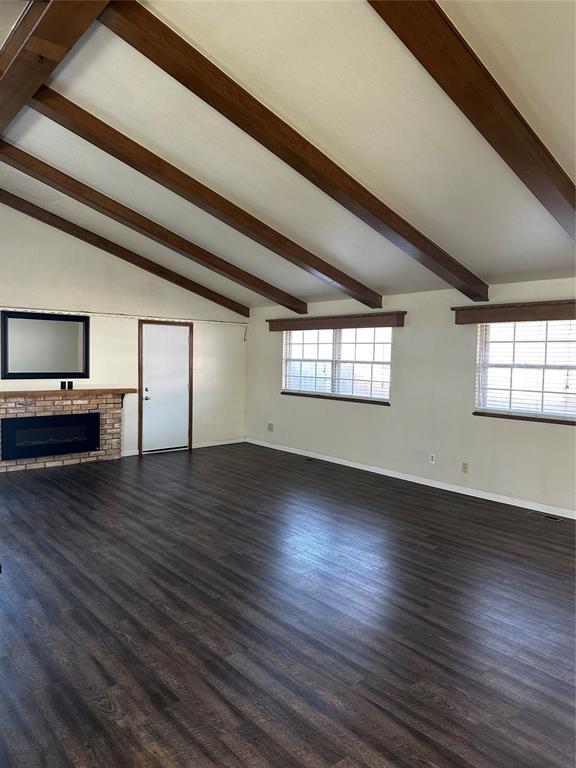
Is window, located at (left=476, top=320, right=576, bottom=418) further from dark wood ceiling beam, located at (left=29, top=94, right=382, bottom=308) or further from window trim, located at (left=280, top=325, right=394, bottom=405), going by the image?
dark wood ceiling beam, located at (left=29, top=94, right=382, bottom=308)

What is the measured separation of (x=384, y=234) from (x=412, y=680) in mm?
3383

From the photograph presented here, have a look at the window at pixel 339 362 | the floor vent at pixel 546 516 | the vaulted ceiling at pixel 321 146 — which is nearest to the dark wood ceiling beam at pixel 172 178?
the vaulted ceiling at pixel 321 146

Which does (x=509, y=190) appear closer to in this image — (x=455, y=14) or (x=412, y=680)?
(x=455, y=14)

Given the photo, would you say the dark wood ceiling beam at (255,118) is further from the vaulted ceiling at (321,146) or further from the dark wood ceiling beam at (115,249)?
the dark wood ceiling beam at (115,249)

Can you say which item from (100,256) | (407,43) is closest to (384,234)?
(407,43)

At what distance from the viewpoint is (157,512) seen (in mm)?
4828

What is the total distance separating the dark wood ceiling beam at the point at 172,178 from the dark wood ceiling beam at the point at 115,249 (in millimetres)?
2666

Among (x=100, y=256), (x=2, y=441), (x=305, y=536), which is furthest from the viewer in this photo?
(x=100, y=256)

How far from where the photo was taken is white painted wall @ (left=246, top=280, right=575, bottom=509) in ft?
16.5

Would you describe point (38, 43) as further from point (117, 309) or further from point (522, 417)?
point (522, 417)

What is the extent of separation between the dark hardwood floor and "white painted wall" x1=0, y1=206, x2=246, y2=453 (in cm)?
267

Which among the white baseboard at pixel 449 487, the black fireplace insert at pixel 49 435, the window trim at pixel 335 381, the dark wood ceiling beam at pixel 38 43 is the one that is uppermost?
the dark wood ceiling beam at pixel 38 43

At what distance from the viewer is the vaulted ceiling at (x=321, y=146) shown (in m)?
2.69

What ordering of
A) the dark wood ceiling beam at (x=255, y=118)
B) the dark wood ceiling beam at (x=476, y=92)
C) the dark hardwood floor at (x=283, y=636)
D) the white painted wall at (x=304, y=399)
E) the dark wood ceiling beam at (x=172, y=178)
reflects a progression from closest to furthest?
1. the dark hardwood floor at (x=283, y=636)
2. the dark wood ceiling beam at (x=476, y=92)
3. the dark wood ceiling beam at (x=255, y=118)
4. the dark wood ceiling beam at (x=172, y=178)
5. the white painted wall at (x=304, y=399)
